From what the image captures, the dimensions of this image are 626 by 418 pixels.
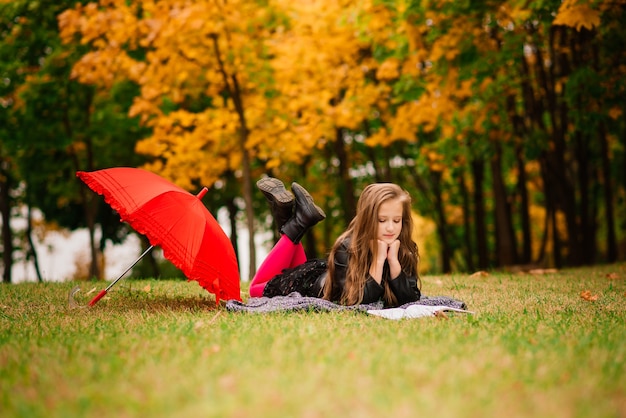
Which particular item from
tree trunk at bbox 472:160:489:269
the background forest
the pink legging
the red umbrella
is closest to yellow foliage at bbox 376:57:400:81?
the background forest

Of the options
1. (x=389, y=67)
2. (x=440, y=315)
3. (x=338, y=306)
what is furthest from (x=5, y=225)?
(x=440, y=315)

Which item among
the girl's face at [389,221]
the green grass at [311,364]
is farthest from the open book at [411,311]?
the girl's face at [389,221]

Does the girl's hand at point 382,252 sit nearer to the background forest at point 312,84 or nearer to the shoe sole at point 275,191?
the shoe sole at point 275,191

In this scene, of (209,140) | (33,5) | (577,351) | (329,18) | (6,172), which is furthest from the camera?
(6,172)

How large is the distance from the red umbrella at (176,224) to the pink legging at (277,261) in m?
0.85

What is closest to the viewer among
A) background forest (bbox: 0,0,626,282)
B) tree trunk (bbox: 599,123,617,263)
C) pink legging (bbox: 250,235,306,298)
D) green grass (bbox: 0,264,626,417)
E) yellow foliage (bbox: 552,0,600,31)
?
green grass (bbox: 0,264,626,417)

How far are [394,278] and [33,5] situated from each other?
12.4 meters

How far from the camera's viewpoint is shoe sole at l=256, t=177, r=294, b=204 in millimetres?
6191

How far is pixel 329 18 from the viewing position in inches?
484

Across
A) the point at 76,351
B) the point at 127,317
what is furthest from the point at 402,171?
the point at 76,351

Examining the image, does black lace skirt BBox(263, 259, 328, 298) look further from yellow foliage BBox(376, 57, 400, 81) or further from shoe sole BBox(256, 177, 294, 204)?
yellow foliage BBox(376, 57, 400, 81)

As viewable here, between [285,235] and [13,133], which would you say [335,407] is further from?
[13,133]

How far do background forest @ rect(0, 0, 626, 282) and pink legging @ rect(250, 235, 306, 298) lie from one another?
161 inches

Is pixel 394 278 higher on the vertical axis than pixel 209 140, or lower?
lower
